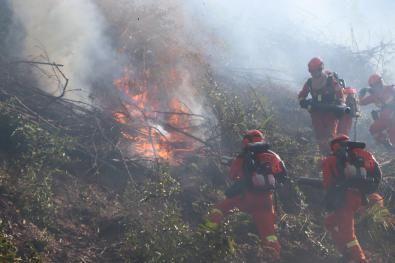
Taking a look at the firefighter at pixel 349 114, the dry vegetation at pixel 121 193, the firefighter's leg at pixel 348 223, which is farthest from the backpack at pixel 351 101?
the firefighter's leg at pixel 348 223

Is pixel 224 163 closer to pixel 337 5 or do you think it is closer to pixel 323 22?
pixel 323 22

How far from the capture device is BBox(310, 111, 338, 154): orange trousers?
8317mm

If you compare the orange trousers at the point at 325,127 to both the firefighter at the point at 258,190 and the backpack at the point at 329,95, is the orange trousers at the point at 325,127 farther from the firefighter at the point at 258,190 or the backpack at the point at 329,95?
the firefighter at the point at 258,190

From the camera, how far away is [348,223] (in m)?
5.93

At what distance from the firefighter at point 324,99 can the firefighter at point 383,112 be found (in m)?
1.89

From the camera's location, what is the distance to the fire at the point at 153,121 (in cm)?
775

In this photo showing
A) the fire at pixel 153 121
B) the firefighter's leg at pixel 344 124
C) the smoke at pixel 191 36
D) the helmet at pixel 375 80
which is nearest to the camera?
the fire at pixel 153 121

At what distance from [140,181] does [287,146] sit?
2703 mm

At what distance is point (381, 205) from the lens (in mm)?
6844

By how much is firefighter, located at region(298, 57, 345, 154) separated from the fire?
8.15ft

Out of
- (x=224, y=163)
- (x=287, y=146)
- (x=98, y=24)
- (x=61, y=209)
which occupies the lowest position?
(x=61, y=209)

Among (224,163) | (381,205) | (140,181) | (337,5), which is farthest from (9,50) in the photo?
(337,5)

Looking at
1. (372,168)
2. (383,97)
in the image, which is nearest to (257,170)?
(372,168)

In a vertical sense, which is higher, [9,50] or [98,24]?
[98,24]
